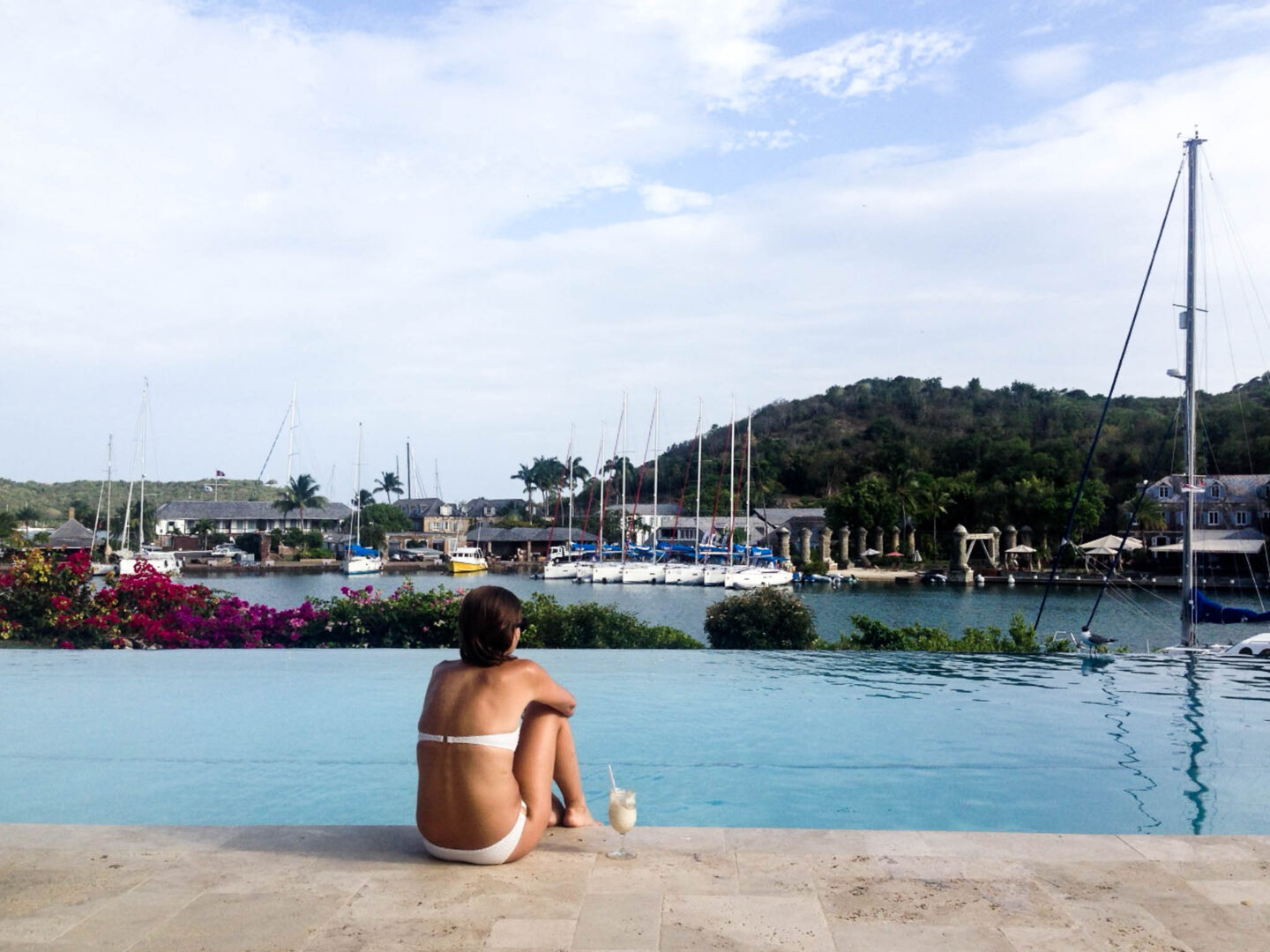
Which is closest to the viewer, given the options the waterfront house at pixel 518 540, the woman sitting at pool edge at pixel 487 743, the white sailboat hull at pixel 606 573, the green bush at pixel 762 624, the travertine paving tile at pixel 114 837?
the woman sitting at pool edge at pixel 487 743

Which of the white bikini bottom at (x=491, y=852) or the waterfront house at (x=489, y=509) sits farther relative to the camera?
the waterfront house at (x=489, y=509)

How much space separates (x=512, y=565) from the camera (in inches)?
2891

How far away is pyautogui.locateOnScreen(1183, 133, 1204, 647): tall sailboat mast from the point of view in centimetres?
1566

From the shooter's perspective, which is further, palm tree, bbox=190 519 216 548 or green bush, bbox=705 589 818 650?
palm tree, bbox=190 519 216 548

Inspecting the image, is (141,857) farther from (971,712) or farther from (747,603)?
(747,603)

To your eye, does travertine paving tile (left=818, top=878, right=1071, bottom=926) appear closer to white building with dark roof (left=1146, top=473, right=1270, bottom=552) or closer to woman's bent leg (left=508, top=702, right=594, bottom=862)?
woman's bent leg (left=508, top=702, right=594, bottom=862)

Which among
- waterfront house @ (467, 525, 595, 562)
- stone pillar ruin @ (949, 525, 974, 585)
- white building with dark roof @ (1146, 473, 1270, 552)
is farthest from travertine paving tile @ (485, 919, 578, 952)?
waterfront house @ (467, 525, 595, 562)

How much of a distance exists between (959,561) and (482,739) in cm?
5483

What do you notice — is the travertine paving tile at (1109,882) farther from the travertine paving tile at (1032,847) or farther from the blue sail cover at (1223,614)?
the blue sail cover at (1223,614)

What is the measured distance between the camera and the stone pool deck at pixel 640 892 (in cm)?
320

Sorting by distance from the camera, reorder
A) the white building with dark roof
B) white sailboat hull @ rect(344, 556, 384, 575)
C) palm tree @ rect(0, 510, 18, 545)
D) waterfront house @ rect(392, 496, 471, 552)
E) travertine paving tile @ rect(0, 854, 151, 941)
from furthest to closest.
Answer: waterfront house @ rect(392, 496, 471, 552) < white sailboat hull @ rect(344, 556, 384, 575) < palm tree @ rect(0, 510, 18, 545) < the white building with dark roof < travertine paving tile @ rect(0, 854, 151, 941)

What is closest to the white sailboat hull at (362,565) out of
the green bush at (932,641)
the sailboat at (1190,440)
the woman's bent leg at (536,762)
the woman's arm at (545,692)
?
the green bush at (932,641)

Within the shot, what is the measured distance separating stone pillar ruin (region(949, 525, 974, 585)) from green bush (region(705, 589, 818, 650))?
41496mm

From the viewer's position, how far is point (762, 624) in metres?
14.4
